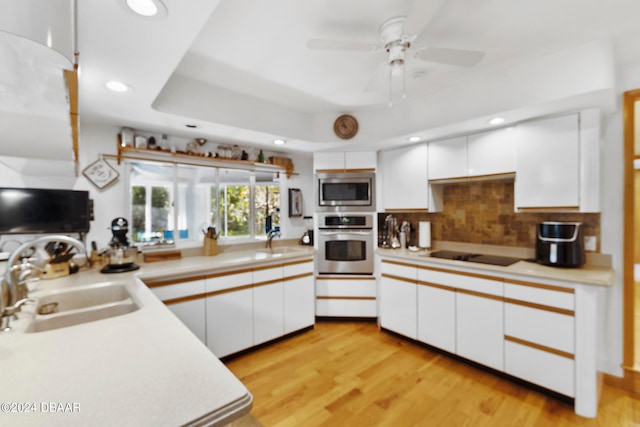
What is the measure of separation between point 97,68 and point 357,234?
2612 mm

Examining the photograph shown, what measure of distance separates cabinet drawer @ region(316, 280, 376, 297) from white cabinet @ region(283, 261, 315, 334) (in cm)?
16

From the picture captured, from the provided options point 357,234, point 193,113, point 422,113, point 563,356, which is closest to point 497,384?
point 563,356

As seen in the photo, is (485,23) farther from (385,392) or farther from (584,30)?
(385,392)

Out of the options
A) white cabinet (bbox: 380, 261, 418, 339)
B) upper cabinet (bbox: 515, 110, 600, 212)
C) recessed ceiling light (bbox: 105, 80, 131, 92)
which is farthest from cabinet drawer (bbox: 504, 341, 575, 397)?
recessed ceiling light (bbox: 105, 80, 131, 92)

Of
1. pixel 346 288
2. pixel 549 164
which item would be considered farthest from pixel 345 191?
pixel 549 164

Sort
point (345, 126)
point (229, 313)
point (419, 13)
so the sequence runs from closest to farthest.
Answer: point (419, 13)
point (229, 313)
point (345, 126)

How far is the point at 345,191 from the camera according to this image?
323 centimetres

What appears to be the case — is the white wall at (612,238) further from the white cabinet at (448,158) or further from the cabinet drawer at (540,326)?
the white cabinet at (448,158)

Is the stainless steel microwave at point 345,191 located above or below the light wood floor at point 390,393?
above

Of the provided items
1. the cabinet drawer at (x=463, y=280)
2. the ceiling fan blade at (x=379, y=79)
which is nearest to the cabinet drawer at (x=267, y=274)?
the cabinet drawer at (x=463, y=280)

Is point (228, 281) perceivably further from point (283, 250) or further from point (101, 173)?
point (101, 173)

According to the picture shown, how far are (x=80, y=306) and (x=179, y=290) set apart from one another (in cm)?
63

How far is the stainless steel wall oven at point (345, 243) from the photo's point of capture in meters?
3.19

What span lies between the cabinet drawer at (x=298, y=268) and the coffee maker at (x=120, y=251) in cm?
131
